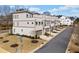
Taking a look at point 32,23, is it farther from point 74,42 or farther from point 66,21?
point 74,42

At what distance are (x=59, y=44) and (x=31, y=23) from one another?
36cm

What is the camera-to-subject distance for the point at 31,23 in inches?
74.0

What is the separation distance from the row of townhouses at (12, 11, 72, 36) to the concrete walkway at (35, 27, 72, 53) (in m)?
0.10

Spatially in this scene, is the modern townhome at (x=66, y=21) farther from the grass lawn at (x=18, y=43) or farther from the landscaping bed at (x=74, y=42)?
the grass lawn at (x=18, y=43)

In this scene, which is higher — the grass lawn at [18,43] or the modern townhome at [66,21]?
the modern townhome at [66,21]

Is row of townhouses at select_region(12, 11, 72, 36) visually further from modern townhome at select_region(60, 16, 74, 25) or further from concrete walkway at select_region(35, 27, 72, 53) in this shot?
concrete walkway at select_region(35, 27, 72, 53)

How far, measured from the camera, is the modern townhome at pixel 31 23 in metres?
1.87

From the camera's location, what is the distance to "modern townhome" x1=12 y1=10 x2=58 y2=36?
1.87 meters

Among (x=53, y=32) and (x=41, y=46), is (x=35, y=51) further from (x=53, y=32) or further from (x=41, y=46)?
(x=53, y=32)

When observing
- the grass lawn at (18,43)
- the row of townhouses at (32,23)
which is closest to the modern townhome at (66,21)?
the row of townhouses at (32,23)

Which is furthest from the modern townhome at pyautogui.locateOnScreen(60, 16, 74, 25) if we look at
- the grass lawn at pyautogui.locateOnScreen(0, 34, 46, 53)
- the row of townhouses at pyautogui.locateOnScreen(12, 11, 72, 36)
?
the grass lawn at pyautogui.locateOnScreen(0, 34, 46, 53)

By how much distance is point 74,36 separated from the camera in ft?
6.24

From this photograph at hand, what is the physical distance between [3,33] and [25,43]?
24 centimetres

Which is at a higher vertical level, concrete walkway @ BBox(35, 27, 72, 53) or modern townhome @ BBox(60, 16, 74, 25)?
modern townhome @ BBox(60, 16, 74, 25)
